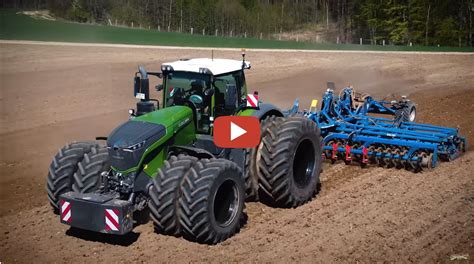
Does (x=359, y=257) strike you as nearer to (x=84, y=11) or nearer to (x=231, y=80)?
(x=231, y=80)

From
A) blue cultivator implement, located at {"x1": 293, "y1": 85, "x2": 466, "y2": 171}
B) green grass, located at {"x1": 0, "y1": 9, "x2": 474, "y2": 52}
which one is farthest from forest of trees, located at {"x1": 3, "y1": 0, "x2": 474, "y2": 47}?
blue cultivator implement, located at {"x1": 293, "y1": 85, "x2": 466, "y2": 171}

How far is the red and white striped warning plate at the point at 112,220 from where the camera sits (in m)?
7.21

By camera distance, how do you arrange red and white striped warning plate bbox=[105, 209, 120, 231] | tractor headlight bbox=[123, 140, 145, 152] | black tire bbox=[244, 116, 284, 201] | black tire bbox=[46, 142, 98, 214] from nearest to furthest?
1. red and white striped warning plate bbox=[105, 209, 120, 231]
2. tractor headlight bbox=[123, 140, 145, 152]
3. black tire bbox=[46, 142, 98, 214]
4. black tire bbox=[244, 116, 284, 201]

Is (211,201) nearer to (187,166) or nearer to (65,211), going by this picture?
(187,166)

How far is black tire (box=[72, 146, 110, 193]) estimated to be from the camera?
8.06 metres

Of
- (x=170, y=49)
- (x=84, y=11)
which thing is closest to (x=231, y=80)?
(x=170, y=49)

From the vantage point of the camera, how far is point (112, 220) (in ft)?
23.7

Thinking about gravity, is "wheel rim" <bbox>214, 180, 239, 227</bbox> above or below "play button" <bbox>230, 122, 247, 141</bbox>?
below

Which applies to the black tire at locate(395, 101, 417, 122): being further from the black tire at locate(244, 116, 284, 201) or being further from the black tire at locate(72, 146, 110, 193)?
the black tire at locate(72, 146, 110, 193)

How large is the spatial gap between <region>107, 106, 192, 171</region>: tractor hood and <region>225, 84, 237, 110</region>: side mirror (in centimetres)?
74

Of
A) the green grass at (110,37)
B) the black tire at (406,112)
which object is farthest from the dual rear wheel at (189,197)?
the green grass at (110,37)

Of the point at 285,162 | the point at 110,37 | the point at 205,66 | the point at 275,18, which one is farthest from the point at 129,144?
the point at 275,18

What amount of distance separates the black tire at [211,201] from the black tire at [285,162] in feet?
2.59

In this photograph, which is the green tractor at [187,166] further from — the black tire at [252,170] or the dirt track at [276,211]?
the dirt track at [276,211]
